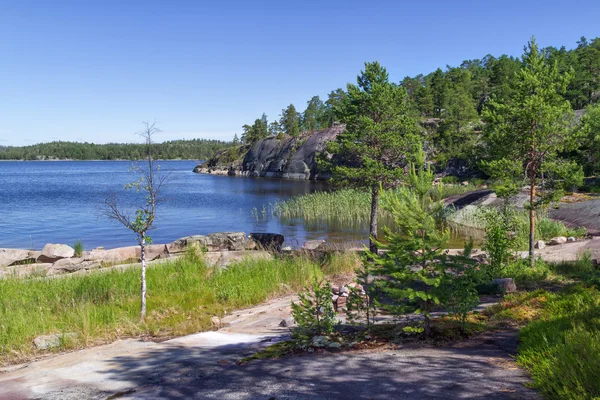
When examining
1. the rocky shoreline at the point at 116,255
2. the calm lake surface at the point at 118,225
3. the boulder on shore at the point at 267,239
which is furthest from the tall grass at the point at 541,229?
the rocky shoreline at the point at 116,255

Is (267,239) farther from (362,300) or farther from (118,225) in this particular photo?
(362,300)

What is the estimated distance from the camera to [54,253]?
73.6ft

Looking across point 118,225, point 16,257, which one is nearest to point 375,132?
point 16,257

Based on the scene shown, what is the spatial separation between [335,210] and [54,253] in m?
22.1

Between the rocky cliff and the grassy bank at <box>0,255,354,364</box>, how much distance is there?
66.5m

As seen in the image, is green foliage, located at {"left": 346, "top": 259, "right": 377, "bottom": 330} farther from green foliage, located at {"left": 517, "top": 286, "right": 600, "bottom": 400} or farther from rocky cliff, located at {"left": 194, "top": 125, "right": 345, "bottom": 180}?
rocky cliff, located at {"left": 194, "top": 125, "right": 345, "bottom": 180}

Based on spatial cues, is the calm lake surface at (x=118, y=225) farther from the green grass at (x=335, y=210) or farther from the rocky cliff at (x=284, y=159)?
the rocky cliff at (x=284, y=159)

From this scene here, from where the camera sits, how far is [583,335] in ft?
17.2

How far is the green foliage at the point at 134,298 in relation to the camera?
9.19 m

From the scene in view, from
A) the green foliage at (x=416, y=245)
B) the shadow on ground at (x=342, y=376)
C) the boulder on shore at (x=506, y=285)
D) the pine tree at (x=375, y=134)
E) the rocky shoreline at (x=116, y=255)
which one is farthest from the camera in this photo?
the pine tree at (x=375, y=134)

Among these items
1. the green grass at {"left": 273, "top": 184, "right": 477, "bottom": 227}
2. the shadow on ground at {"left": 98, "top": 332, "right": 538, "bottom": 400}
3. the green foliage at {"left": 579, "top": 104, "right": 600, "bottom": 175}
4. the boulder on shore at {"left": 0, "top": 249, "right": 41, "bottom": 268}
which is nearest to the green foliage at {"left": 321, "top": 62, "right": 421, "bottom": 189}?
the shadow on ground at {"left": 98, "top": 332, "right": 538, "bottom": 400}

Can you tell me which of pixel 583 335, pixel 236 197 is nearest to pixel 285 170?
pixel 236 197

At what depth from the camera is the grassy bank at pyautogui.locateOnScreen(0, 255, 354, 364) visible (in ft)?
30.0

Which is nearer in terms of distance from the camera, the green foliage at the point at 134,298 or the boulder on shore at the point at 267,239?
the green foliage at the point at 134,298
